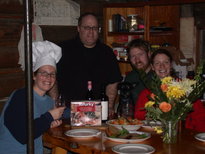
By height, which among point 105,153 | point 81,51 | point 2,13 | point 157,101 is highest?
point 2,13

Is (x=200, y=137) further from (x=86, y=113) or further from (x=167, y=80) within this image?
(x=86, y=113)

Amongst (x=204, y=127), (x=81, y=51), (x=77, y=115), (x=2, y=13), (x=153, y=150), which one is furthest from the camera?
(x=81, y=51)

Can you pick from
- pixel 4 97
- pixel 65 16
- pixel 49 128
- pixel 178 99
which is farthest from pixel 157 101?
pixel 65 16

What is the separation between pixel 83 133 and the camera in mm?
2195

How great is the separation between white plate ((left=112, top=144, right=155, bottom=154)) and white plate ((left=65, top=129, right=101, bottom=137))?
0.26 metres

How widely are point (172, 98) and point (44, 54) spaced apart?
0.93m

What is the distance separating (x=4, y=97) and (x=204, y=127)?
1.75 m

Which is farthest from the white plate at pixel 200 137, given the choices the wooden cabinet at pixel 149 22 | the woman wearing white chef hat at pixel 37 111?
the wooden cabinet at pixel 149 22

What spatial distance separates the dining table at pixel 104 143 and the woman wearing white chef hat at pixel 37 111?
0.09 meters

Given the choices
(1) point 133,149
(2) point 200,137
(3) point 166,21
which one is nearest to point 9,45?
(1) point 133,149

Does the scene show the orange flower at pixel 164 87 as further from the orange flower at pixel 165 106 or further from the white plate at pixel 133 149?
the white plate at pixel 133 149

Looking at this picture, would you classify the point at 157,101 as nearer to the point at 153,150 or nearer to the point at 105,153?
the point at 153,150

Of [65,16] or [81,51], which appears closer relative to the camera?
[81,51]

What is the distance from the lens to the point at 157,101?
6.52ft
